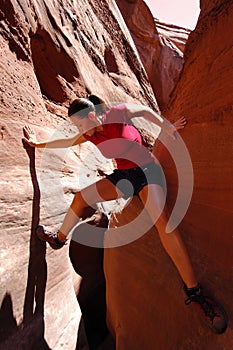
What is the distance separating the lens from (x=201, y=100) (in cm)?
249

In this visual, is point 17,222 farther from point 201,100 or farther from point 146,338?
point 201,100

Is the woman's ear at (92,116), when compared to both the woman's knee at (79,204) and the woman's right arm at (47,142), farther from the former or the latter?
A: the woman's knee at (79,204)

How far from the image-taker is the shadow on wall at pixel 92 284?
340cm

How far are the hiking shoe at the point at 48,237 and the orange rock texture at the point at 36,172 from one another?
0.05 metres

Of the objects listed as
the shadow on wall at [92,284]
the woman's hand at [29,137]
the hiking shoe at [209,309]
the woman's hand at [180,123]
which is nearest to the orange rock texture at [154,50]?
the shadow on wall at [92,284]

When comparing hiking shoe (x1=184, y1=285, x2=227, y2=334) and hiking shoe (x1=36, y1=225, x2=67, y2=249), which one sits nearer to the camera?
hiking shoe (x1=184, y1=285, x2=227, y2=334)

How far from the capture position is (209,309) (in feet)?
6.36

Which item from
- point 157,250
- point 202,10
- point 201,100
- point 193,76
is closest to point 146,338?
point 157,250

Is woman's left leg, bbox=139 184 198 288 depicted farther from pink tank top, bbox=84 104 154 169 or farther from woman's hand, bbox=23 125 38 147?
woman's hand, bbox=23 125 38 147

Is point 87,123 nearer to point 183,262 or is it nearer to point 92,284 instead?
point 183,262

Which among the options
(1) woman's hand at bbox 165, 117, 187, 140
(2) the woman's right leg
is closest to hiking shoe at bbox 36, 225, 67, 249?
(2) the woman's right leg

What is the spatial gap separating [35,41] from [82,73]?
0.89 meters

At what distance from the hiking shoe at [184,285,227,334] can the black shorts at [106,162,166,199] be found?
0.78m

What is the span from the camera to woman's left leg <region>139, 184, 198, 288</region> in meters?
2.11
